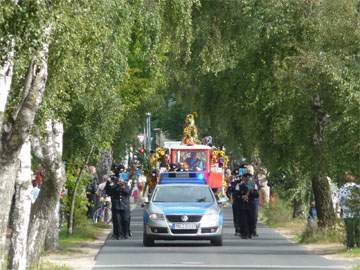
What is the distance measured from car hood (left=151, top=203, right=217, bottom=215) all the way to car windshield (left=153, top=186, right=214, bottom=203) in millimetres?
437

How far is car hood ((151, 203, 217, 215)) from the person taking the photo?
2978cm

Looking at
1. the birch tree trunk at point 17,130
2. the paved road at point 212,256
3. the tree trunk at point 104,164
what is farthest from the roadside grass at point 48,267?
the tree trunk at point 104,164

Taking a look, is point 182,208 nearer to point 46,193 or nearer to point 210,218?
point 210,218

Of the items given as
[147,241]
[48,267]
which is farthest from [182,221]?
[48,267]

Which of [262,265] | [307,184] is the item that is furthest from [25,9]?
[307,184]

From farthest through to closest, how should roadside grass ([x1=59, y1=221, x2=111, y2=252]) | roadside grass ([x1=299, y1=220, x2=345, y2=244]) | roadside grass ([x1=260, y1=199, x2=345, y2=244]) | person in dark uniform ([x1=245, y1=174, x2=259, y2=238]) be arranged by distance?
person in dark uniform ([x1=245, y1=174, x2=259, y2=238]) → roadside grass ([x1=260, y1=199, x2=345, y2=244]) → roadside grass ([x1=299, y1=220, x2=345, y2=244]) → roadside grass ([x1=59, y1=221, x2=111, y2=252])

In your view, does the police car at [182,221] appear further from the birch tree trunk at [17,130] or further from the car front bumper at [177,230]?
the birch tree trunk at [17,130]

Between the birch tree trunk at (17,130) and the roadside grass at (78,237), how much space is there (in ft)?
41.8

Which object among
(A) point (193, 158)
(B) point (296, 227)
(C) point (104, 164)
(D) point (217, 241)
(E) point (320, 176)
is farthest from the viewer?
(A) point (193, 158)

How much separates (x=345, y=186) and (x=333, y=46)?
2.92 metres

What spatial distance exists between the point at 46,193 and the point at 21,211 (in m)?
3.75

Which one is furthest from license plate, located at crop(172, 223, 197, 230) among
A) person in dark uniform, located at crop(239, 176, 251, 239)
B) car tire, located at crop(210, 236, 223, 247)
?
person in dark uniform, located at crop(239, 176, 251, 239)

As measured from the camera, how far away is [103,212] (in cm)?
4181

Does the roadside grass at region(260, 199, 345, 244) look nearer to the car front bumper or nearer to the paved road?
the paved road
